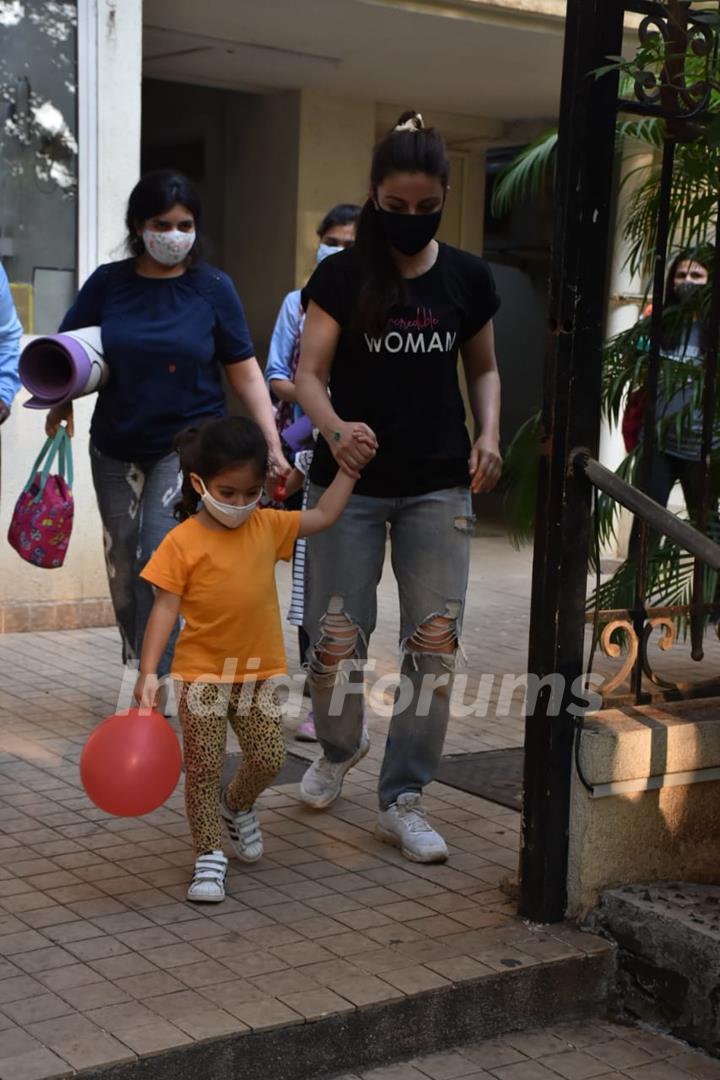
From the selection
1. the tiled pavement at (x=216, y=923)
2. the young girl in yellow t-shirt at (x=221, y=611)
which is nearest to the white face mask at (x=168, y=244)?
the young girl in yellow t-shirt at (x=221, y=611)

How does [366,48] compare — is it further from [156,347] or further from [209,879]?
[209,879]

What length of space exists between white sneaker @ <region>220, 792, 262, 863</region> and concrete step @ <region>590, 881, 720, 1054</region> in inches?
38.0

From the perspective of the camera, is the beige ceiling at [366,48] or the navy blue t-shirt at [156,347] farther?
the beige ceiling at [366,48]

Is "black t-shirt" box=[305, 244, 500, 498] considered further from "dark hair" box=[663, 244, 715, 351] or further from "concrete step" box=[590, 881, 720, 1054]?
"dark hair" box=[663, 244, 715, 351]

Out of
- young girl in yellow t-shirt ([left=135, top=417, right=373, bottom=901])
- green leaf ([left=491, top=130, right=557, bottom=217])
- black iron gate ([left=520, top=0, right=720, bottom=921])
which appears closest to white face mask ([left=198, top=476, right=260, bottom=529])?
young girl in yellow t-shirt ([left=135, top=417, right=373, bottom=901])

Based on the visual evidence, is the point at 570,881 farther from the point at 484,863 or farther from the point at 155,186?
the point at 155,186

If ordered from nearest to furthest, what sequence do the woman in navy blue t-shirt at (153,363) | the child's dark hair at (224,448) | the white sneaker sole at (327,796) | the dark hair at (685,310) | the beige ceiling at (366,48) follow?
the child's dark hair at (224,448), the white sneaker sole at (327,796), the woman in navy blue t-shirt at (153,363), the dark hair at (685,310), the beige ceiling at (366,48)

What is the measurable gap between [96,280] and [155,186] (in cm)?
48

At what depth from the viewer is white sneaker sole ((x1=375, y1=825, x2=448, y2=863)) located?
4.32 metres

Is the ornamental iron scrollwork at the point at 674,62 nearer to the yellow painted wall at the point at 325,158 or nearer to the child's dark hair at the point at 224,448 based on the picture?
the child's dark hair at the point at 224,448

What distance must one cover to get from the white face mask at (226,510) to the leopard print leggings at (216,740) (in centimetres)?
44

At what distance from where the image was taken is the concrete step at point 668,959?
380cm

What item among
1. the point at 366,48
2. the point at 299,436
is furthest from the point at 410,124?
the point at 366,48

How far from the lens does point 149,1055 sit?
312 cm
